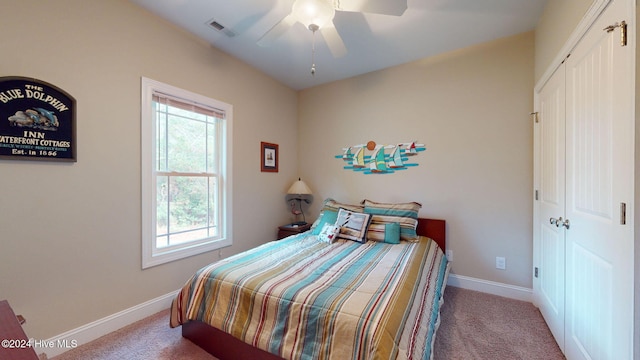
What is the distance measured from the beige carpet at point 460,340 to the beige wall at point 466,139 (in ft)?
1.80

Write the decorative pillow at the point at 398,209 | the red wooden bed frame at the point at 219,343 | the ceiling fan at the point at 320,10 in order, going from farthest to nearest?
1. the decorative pillow at the point at 398,209
2. the ceiling fan at the point at 320,10
3. the red wooden bed frame at the point at 219,343

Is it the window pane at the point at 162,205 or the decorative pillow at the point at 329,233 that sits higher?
the window pane at the point at 162,205

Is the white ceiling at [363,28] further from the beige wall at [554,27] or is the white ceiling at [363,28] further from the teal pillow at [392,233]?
the teal pillow at [392,233]

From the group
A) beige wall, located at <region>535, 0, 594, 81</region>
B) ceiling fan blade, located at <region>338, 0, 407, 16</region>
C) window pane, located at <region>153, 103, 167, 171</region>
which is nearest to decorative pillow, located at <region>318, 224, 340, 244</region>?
window pane, located at <region>153, 103, 167, 171</region>

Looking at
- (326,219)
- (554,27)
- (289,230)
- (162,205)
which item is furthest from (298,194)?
(554,27)

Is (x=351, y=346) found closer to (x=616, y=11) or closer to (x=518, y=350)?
(x=518, y=350)

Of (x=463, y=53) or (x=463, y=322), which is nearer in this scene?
(x=463, y=322)

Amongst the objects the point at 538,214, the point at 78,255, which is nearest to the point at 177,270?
the point at 78,255

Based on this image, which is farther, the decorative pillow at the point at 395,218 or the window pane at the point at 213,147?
the window pane at the point at 213,147

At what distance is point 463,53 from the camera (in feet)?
9.18

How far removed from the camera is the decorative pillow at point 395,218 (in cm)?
264

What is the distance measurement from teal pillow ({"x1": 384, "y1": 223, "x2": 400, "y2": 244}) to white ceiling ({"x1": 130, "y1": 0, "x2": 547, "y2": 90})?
196 centimetres

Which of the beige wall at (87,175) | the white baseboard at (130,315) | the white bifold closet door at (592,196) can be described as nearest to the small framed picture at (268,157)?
the beige wall at (87,175)

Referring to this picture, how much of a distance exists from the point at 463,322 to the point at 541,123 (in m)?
1.90
